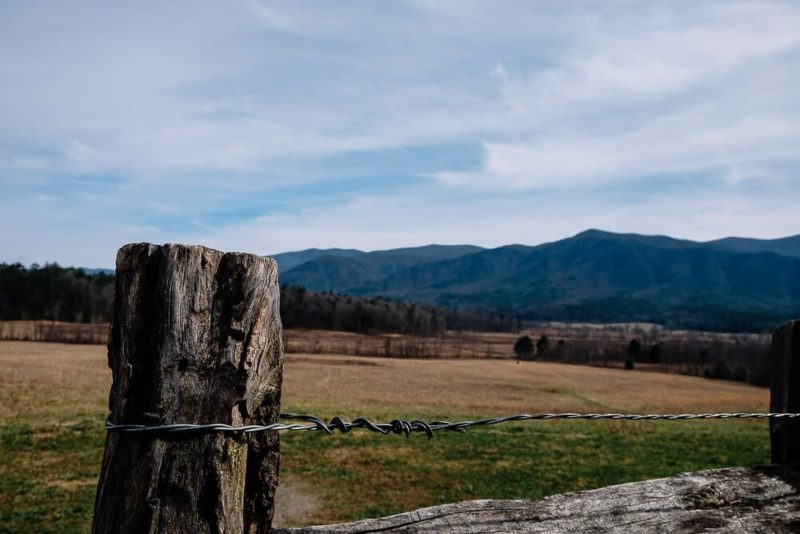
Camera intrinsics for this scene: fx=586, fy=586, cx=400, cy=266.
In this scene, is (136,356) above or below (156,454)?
above

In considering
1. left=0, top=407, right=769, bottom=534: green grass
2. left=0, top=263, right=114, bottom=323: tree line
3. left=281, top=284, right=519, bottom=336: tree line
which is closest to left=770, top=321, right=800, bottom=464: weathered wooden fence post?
left=0, top=407, right=769, bottom=534: green grass

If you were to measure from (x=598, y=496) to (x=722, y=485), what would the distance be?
526 mm

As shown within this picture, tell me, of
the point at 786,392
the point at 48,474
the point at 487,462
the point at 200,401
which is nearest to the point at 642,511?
the point at 786,392

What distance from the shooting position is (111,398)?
1.75 metres

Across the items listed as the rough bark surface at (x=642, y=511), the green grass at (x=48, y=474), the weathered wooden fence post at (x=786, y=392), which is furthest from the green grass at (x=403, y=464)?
the rough bark surface at (x=642, y=511)

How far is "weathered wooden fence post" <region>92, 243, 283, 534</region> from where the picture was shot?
160cm

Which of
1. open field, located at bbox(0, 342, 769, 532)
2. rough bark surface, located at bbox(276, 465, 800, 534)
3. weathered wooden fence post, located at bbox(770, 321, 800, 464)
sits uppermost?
weathered wooden fence post, located at bbox(770, 321, 800, 464)

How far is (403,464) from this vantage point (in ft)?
59.9

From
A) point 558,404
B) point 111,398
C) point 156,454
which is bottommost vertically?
point 558,404

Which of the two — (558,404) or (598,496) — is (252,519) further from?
(558,404)

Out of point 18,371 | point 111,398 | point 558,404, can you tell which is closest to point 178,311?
point 111,398

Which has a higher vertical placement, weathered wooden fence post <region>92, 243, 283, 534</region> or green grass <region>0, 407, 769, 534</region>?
weathered wooden fence post <region>92, 243, 283, 534</region>

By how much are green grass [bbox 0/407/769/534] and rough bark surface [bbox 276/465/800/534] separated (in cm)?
1170

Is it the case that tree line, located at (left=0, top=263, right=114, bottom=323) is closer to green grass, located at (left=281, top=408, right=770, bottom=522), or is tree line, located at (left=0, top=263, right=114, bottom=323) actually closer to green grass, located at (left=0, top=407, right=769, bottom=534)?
green grass, located at (left=0, top=407, right=769, bottom=534)
